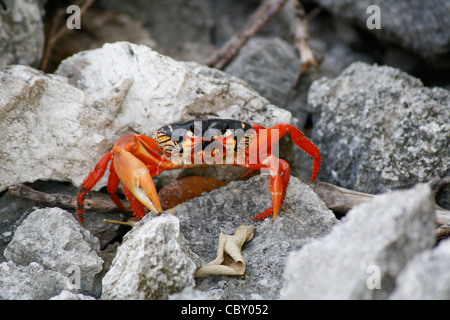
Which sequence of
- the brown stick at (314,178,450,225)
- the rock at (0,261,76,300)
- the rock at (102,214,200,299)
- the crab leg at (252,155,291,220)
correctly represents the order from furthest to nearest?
the brown stick at (314,178,450,225)
the crab leg at (252,155,291,220)
the rock at (0,261,76,300)
the rock at (102,214,200,299)

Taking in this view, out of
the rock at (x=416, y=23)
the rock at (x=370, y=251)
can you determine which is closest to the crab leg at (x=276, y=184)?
the rock at (x=370, y=251)

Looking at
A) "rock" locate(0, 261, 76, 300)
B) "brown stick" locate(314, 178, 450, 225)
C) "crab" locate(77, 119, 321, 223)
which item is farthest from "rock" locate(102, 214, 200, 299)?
"brown stick" locate(314, 178, 450, 225)

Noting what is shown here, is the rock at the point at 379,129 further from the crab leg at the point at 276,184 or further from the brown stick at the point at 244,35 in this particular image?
the brown stick at the point at 244,35

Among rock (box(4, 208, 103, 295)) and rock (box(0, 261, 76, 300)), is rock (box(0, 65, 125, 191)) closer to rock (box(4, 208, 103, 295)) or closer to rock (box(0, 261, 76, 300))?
rock (box(4, 208, 103, 295))

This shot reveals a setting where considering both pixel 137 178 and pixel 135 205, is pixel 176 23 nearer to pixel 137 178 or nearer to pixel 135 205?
pixel 135 205

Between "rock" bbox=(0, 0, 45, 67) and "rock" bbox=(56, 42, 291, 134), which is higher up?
"rock" bbox=(0, 0, 45, 67)

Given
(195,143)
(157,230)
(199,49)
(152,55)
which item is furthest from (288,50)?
(157,230)

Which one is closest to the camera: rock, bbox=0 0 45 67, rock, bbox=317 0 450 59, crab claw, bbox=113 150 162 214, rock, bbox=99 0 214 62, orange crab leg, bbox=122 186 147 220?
crab claw, bbox=113 150 162 214
